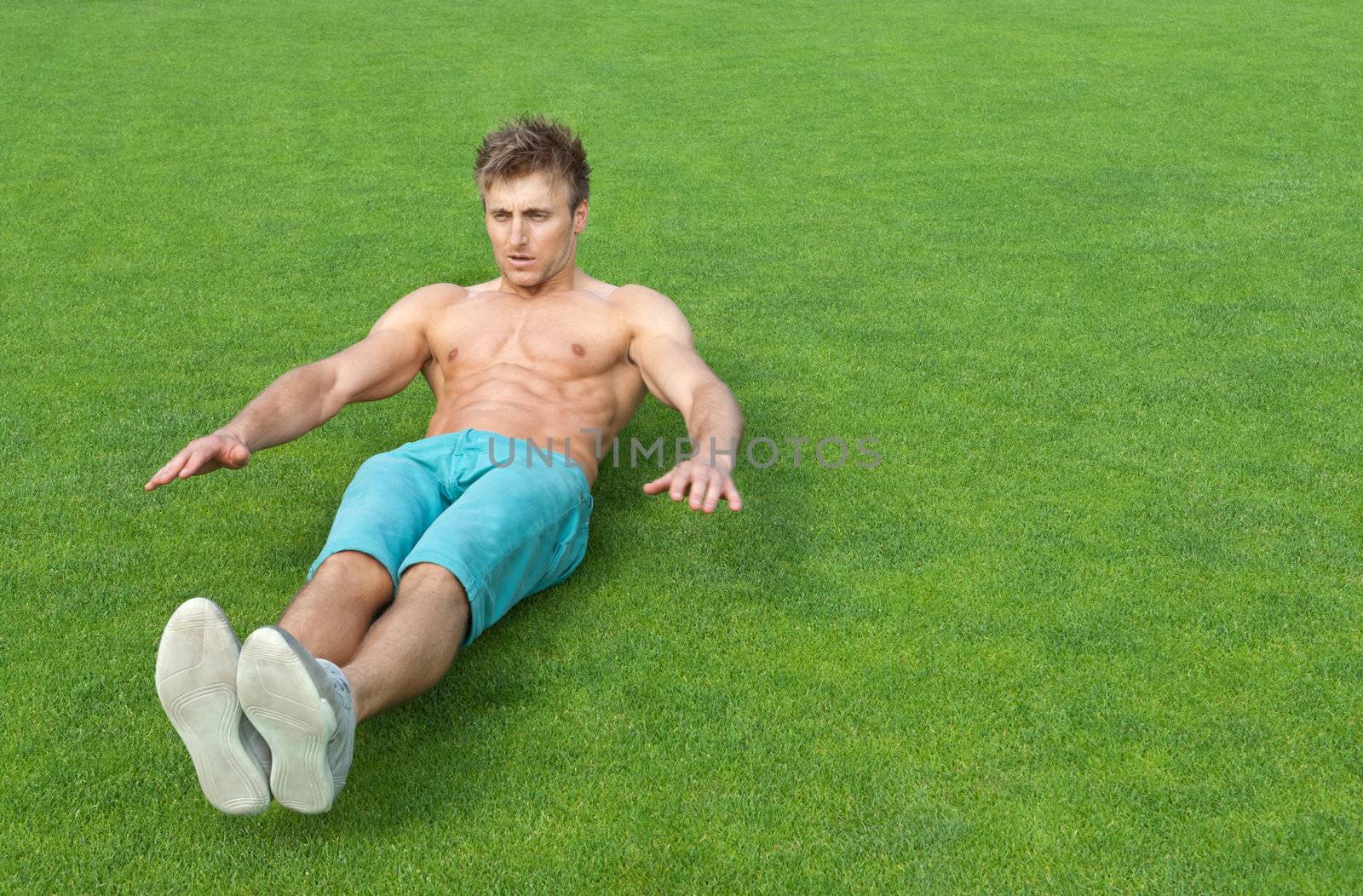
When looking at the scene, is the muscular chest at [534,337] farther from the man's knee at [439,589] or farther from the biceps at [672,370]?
the man's knee at [439,589]

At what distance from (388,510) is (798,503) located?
1415 millimetres

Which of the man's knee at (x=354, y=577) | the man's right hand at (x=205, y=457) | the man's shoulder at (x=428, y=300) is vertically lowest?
the man's knee at (x=354, y=577)

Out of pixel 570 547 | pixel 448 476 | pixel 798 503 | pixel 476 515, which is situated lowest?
pixel 798 503

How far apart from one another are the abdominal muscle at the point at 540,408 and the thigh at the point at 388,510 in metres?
0.27

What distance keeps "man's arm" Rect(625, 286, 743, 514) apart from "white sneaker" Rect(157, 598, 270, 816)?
89 cm

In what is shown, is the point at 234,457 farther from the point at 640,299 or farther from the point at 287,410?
the point at 640,299

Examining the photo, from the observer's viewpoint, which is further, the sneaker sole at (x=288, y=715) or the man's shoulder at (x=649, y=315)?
the man's shoulder at (x=649, y=315)

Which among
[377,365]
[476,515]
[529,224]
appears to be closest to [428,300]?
[377,365]

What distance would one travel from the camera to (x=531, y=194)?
3.97 metres

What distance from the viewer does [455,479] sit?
3543 millimetres

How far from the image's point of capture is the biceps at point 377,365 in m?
3.85

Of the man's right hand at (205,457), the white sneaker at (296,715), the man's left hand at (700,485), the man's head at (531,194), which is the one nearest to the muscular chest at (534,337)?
the man's head at (531,194)

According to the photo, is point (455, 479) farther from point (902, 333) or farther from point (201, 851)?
point (902, 333)

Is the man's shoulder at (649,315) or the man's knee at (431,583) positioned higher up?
the man's shoulder at (649,315)
